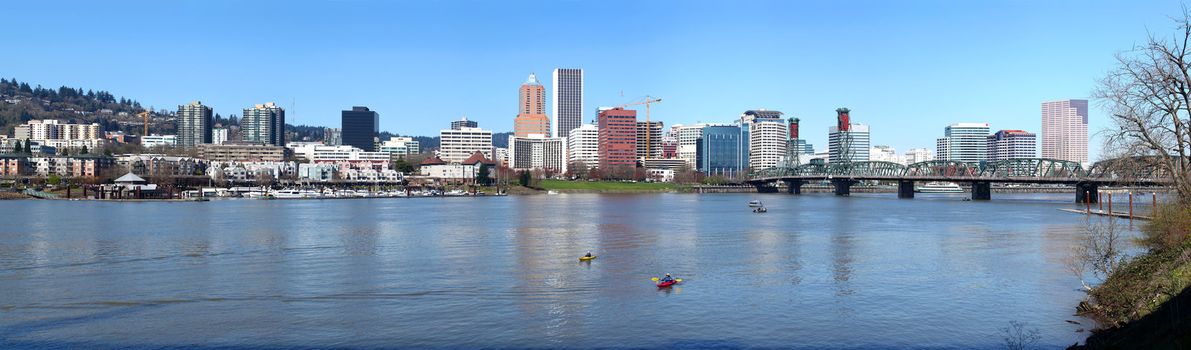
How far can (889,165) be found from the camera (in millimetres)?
138875

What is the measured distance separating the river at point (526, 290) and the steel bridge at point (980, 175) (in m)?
9.62

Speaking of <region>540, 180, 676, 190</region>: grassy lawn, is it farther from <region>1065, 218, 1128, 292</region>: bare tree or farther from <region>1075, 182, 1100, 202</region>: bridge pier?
<region>1065, 218, 1128, 292</region>: bare tree

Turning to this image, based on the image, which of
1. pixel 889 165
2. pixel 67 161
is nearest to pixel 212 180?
pixel 67 161

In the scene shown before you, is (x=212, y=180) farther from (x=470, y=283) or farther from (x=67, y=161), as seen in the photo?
(x=470, y=283)

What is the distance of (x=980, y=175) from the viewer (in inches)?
4318

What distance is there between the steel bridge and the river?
9.62 m

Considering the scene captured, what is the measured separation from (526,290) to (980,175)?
3861 inches


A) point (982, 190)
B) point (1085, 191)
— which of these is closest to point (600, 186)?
point (982, 190)

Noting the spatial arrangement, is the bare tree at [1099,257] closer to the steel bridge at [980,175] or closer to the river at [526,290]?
the river at [526,290]

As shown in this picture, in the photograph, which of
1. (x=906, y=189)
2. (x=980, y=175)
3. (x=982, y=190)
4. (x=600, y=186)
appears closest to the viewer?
(x=980, y=175)

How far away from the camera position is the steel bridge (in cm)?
6050

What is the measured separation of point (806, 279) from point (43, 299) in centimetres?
2247

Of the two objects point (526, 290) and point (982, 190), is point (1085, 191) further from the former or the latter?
point (526, 290)

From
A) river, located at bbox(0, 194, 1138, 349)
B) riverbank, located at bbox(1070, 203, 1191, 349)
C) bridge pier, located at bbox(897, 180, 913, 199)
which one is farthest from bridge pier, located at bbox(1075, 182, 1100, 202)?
riverbank, located at bbox(1070, 203, 1191, 349)
